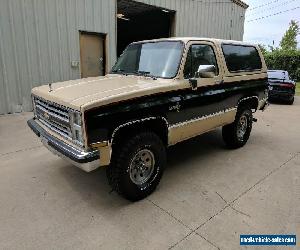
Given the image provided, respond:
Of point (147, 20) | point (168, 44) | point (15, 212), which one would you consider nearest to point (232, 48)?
point (168, 44)

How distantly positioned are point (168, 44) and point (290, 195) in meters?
2.99

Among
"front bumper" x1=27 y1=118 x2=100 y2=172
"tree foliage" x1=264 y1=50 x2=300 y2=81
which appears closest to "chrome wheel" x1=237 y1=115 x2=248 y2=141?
"front bumper" x1=27 y1=118 x2=100 y2=172

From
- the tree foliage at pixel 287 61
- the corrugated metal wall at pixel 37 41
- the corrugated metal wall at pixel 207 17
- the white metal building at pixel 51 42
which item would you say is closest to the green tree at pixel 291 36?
the tree foliage at pixel 287 61

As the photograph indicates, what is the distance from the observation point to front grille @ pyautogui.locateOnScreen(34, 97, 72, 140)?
11.1ft

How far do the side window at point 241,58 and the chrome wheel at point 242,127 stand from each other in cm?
107

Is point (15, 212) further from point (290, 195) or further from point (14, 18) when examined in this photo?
point (14, 18)

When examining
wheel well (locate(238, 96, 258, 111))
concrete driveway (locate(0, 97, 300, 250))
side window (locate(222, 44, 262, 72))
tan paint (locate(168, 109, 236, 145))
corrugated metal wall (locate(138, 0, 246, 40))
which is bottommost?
concrete driveway (locate(0, 97, 300, 250))

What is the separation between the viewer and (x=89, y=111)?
3.01 metres

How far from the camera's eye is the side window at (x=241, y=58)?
522 cm

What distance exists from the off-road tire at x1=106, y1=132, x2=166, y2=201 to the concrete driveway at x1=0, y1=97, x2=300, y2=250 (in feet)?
0.59

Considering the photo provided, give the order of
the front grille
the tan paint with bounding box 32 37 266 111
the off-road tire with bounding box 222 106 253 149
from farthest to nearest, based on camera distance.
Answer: the off-road tire with bounding box 222 106 253 149 → the front grille → the tan paint with bounding box 32 37 266 111

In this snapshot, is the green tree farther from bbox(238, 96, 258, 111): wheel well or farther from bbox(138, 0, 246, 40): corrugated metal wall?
bbox(238, 96, 258, 111): wheel well

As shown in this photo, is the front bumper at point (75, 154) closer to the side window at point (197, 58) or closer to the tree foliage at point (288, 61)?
the side window at point (197, 58)

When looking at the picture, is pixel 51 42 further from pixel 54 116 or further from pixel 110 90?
pixel 110 90
